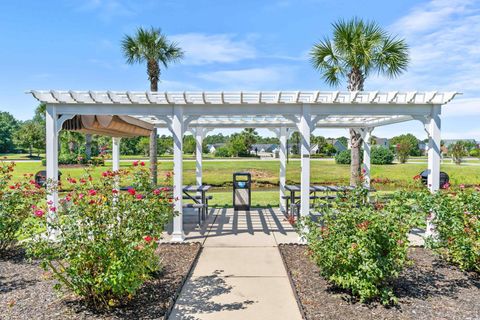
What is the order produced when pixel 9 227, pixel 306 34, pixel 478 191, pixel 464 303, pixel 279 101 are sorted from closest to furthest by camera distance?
pixel 464 303 → pixel 478 191 → pixel 9 227 → pixel 279 101 → pixel 306 34

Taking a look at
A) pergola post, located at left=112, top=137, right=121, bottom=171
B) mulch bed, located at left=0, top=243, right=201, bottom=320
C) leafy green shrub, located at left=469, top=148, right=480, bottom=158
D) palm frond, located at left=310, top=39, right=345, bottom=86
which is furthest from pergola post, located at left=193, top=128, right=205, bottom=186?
leafy green shrub, located at left=469, top=148, right=480, bottom=158

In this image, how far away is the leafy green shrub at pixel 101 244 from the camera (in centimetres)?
302

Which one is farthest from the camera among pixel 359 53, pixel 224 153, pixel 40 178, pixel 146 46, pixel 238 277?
pixel 224 153

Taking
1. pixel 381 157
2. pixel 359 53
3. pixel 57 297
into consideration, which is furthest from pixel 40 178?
pixel 381 157

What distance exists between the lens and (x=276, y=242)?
20.4ft

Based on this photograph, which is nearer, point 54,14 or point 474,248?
point 474,248

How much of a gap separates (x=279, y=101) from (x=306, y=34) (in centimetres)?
574

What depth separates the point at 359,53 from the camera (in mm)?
9180

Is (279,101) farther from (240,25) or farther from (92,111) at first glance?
(240,25)

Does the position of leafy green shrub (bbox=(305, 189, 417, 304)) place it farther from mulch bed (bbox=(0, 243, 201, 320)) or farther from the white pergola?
the white pergola

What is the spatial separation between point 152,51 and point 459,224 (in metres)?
10.9

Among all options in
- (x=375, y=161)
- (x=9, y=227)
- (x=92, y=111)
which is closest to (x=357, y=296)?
(x=9, y=227)

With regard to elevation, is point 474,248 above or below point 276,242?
above

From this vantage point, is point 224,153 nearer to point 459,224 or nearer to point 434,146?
point 434,146
